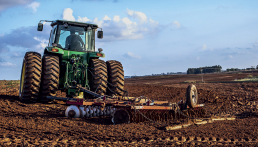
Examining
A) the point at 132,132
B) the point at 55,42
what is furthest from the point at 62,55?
the point at 132,132

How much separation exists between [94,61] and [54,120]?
128 inches

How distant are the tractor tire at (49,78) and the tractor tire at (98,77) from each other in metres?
1.19

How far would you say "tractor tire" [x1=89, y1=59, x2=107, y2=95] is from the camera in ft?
31.0

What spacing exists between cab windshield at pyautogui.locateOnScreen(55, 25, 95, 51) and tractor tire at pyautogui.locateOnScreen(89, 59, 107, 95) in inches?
39.9

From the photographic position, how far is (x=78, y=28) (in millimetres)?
10453

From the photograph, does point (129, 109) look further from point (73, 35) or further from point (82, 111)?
point (73, 35)

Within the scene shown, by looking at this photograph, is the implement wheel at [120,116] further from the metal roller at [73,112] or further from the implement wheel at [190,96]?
the implement wheel at [190,96]

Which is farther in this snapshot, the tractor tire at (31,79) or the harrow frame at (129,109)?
the tractor tire at (31,79)

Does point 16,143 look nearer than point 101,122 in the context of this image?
Yes

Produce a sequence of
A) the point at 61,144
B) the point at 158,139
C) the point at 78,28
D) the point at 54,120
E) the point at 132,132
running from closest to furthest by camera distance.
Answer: the point at 61,144
the point at 158,139
the point at 132,132
the point at 54,120
the point at 78,28

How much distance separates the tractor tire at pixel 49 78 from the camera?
9.19 metres

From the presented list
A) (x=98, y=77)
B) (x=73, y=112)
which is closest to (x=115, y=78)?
(x=98, y=77)

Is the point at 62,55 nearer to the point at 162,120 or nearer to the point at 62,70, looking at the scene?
the point at 62,70

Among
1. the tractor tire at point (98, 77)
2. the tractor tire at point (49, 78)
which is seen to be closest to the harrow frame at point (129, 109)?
the tractor tire at point (98, 77)
